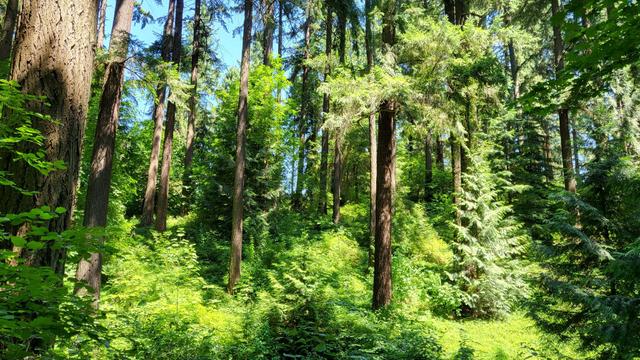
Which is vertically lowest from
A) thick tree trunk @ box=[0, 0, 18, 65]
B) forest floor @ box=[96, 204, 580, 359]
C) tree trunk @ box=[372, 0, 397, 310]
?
forest floor @ box=[96, 204, 580, 359]

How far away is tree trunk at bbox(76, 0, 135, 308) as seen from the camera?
7961mm

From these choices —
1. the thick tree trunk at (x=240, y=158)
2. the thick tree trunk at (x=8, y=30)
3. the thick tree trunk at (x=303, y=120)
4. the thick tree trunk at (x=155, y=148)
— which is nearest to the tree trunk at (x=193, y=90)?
the thick tree trunk at (x=155, y=148)

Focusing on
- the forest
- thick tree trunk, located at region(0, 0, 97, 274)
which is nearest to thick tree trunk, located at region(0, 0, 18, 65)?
the forest

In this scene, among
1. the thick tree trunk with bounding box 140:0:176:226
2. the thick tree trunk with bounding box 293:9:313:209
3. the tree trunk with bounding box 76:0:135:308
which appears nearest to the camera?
the tree trunk with bounding box 76:0:135:308

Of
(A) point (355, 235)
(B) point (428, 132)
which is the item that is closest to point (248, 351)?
(B) point (428, 132)

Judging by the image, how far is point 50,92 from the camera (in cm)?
298

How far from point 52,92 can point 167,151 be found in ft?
46.6

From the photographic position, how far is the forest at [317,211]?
2.92m

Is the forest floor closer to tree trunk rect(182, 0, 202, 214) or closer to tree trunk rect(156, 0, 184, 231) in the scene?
tree trunk rect(156, 0, 184, 231)

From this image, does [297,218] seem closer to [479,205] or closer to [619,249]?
[479,205]

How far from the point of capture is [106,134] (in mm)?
8273

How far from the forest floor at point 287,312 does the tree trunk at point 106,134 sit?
101 cm

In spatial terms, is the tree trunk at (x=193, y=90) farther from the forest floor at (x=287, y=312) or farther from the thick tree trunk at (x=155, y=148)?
the forest floor at (x=287, y=312)

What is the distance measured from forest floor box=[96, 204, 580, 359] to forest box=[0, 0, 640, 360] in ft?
0.24
